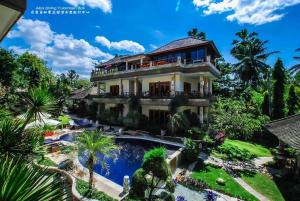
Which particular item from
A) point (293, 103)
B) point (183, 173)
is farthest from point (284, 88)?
point (183, 173)

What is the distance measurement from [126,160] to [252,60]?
33.8 metres

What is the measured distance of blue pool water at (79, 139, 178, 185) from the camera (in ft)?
42.8

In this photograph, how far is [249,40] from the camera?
39.7m

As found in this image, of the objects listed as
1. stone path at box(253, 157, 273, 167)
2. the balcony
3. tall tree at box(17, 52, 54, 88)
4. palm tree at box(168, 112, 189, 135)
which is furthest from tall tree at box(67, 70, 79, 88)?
stone path at box(253, 157, 273, 167)

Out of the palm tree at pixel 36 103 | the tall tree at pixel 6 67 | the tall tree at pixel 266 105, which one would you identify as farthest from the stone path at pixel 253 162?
the tall tree at pixel 6 67

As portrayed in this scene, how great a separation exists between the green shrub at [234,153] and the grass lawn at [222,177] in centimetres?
409

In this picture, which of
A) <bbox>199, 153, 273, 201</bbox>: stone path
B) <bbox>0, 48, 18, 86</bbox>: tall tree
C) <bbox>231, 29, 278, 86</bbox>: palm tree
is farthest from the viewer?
<bbox>231, 29, 278, 86</bbox>: palm tree

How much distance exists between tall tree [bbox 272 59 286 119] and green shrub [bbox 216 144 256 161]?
1371cm

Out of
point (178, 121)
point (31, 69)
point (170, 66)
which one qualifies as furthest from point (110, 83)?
point (31, 69)

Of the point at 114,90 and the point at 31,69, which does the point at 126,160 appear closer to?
the point at 114,90

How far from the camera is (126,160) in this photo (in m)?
15.8

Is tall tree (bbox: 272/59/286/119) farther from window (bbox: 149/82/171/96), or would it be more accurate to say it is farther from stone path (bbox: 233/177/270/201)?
stone path (bbox: 233/177/270/201)

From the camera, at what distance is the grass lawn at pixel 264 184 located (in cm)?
1100

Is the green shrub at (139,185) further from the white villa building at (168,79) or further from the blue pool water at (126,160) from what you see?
the white villa building at (168,79)
